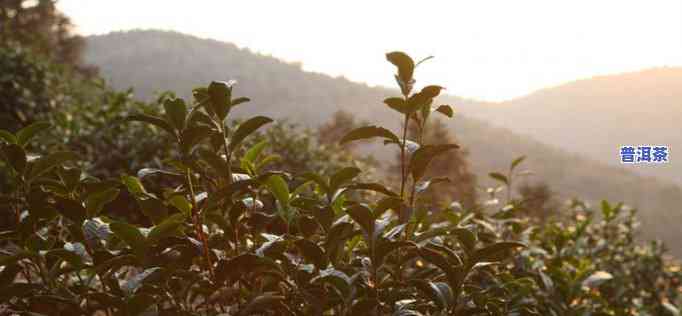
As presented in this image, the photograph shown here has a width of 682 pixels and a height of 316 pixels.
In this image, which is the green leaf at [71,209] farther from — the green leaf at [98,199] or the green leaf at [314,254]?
the green leaf at [314,254]

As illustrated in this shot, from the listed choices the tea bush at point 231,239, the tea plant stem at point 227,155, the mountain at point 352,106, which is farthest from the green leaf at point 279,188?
the mountain at point 352,106

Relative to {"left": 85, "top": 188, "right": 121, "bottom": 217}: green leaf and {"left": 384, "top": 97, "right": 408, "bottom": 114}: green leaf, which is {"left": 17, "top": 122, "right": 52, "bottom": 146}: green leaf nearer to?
{"left": 85, "top": 188, "right": 121, "bottom": 217}: green leaf

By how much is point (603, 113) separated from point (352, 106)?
117 feet

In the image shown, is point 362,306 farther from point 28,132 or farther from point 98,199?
point 28,132

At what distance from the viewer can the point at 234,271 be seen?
1718 mm

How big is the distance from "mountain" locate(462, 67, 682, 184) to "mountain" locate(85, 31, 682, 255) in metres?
0.29

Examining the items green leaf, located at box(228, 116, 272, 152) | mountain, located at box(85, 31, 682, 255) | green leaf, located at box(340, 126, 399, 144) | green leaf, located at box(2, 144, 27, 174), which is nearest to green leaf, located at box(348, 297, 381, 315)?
green leaf, located at box(340, 126, 399, 144)

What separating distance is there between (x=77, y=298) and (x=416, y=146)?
1.04 m

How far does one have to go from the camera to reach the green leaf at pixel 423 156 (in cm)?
180

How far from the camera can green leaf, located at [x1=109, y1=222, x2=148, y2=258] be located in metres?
1.65

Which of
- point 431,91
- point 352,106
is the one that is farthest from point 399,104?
point 352,106

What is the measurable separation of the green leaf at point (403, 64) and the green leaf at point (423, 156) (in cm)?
20

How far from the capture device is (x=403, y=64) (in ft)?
6.05

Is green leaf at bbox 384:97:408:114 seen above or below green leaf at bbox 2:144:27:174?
above
